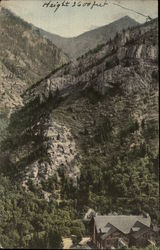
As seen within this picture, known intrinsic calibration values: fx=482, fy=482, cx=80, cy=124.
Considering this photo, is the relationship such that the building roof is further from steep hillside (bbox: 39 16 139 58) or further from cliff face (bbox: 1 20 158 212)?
steep hillside (bbox: 39 16 139 58)

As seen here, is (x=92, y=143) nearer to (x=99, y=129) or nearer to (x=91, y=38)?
(x=99, y=129)

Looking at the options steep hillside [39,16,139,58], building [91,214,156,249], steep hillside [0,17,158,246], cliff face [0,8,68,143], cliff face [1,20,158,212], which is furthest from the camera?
cliff face [0,8,68,143]

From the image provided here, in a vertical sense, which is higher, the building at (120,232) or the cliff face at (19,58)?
the cliff face at (19,58)

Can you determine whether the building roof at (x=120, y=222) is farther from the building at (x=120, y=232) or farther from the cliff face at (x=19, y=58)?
the cliff face at (x=19, y=58)

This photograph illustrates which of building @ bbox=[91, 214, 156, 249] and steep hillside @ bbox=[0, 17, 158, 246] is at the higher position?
steep hillside @ bbox=[0, 17, 158, 246]

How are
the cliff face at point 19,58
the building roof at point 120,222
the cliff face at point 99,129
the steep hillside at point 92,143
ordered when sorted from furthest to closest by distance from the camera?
the cliff face at point 19,58
the cliff face at point 99,129
the steep hillside at point 92,143
the building roof at point 120,222

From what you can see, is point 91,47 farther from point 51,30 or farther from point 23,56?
point 23,56

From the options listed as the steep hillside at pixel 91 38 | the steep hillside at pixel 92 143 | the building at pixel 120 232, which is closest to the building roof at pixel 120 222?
the building at pixel 120 232

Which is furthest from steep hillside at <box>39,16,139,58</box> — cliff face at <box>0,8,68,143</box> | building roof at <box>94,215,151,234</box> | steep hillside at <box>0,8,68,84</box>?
building roof at <box>94,215,151,234</box>
